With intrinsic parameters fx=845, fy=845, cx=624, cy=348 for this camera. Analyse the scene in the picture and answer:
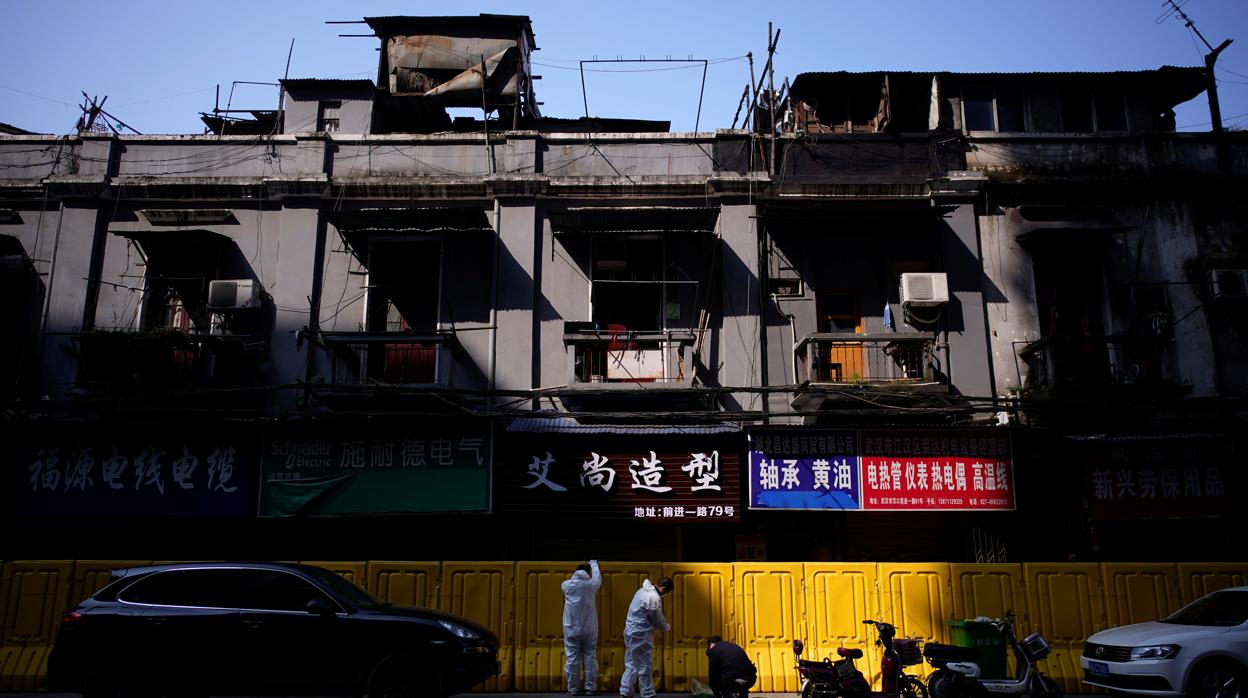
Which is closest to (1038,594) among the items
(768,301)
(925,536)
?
(925,536)

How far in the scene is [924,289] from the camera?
15984 millimetres

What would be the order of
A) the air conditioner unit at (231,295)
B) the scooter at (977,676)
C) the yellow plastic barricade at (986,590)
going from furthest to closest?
the air conditioner unit at (231,295)
the yellow plastic barricade at (986,590)
the scooter at (977,676)

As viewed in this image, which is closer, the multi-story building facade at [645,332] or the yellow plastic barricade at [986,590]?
the yellow plastic barricade at [986,590]

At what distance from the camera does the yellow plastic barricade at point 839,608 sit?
12266 mm

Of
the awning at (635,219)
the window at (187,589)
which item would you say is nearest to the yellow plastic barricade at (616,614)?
the window at (187,589)

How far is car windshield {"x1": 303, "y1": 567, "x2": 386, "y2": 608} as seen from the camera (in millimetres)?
9789

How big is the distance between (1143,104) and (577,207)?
12.1 metres

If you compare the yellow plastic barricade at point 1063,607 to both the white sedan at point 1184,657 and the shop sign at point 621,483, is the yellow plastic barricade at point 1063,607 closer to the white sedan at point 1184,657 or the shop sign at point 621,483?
the white sedan at point 1184,657

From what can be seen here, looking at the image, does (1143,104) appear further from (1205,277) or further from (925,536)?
(925,536)

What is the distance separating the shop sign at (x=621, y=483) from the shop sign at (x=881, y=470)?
0.64 m

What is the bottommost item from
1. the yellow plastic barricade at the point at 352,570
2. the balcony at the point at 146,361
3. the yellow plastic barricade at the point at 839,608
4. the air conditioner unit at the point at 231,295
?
the yellow plastic barricade at the point at 839,608

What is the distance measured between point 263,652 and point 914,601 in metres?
8.86

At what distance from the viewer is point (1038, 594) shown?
12.5 metres

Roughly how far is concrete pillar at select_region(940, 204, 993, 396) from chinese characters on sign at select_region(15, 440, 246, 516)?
44.5 ft
